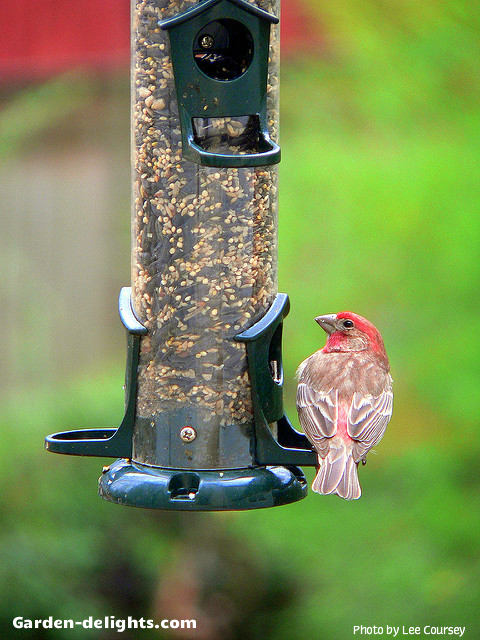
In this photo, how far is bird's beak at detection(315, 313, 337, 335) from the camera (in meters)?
7.18

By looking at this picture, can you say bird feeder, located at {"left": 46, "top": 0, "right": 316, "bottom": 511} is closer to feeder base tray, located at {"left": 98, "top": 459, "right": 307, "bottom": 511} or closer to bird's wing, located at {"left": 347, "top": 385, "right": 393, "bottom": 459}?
feeder base tray, located at {"left": 98, "top": 459, "right": 307, "bottom": 511}

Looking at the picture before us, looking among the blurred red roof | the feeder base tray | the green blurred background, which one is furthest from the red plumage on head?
the blurred red roof

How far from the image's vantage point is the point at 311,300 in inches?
303

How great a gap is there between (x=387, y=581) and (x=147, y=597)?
4.87 feet

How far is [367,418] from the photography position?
6762mm

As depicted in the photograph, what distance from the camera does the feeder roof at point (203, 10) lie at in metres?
5.95

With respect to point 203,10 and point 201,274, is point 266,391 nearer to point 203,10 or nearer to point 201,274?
point 201,274

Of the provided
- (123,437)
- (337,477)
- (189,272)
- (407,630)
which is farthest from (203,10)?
(407,630)

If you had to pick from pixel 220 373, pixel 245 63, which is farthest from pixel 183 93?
pixel 220 373

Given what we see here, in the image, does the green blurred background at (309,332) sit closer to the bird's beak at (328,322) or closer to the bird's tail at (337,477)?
the bird's beak at (328,322)

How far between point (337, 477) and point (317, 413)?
16.6 inches

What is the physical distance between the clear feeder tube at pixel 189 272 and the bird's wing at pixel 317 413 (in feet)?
1.47

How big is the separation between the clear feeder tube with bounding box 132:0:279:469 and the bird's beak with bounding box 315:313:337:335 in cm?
89

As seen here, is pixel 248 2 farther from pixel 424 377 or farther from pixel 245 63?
pixel 424 377
